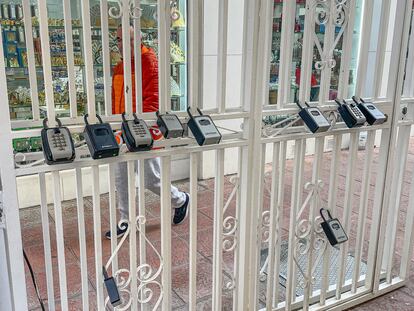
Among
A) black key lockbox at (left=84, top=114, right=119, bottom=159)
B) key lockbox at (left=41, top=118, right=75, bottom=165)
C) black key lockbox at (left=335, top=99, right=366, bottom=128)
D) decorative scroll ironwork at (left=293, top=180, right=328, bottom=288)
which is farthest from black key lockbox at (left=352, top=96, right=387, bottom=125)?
key lockbox at (left=41, top=118, right=75, bottom=165)

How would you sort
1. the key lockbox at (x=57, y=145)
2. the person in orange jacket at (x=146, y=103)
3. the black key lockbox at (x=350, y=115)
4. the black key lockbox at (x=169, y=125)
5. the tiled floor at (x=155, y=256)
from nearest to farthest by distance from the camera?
1. the key lockbox at (x=57, y=145)
2. the black key lockbox at (x=169, y=125)
3. the black key lockbox at (x=350, y=115)
4. the person in orange jacket at (x=146, y=103)
5. the tiled floor at (x=155, y=256)

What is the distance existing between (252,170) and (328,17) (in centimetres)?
85

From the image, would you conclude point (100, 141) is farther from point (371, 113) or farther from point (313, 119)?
point (371, 113)

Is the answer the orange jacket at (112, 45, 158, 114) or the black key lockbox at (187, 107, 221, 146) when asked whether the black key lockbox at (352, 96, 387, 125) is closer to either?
the black key lockbox at (187, 107, 221, 146)

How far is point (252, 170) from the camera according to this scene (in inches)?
83.6

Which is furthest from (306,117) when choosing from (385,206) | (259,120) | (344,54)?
(385,206)

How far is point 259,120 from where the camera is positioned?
6.81ft

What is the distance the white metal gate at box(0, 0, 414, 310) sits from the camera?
5.48 feet

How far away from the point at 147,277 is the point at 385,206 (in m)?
1.51

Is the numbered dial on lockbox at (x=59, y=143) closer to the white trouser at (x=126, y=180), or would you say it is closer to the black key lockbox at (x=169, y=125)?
the black key lockbox at (x=169, y=125)

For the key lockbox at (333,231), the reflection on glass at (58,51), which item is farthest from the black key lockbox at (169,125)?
the reflection on glass at (58,51)

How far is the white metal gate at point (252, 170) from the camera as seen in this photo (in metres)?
1.67

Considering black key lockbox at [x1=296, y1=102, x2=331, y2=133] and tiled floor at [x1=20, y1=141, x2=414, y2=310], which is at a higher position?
black key lockbox at [x1=296, y1=102, x2=331, y2=133]

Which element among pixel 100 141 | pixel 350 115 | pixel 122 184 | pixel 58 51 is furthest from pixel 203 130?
pixel 58 51
